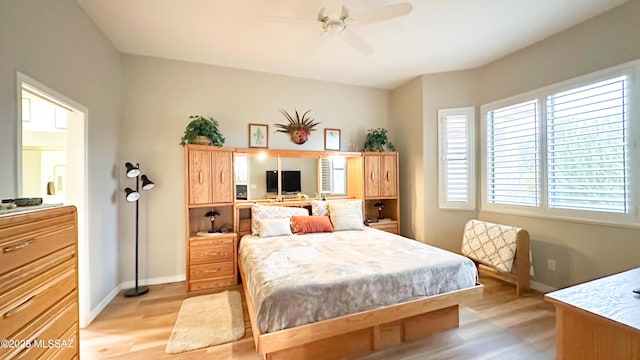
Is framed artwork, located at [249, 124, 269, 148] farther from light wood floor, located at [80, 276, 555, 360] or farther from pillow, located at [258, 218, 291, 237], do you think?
light wood floor, located at [80, 276, 555, 360]

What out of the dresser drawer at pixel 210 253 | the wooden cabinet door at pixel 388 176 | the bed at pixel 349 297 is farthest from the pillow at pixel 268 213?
the wooden cabinet door at pixel 388 176

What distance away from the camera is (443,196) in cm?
417

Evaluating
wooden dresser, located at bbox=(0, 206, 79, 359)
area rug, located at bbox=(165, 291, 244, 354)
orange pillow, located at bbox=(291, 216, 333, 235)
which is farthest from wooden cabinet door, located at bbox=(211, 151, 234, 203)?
wooden dresser, located at bbox=(0, 206, 79, 359)

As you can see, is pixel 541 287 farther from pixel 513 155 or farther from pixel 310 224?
pixel 310 224

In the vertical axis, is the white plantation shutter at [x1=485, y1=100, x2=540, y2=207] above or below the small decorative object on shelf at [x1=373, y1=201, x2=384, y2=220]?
above

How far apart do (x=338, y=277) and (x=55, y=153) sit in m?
4.61

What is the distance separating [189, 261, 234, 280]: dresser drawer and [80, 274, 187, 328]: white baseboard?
55cm

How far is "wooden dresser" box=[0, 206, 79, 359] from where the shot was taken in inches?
42.6

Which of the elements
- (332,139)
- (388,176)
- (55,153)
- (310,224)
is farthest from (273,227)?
(55,153)

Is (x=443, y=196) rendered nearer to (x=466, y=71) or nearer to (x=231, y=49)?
(x=466, y=71)

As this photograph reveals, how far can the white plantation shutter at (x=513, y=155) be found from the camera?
3328 mm

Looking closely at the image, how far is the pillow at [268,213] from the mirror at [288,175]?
354 millimetres

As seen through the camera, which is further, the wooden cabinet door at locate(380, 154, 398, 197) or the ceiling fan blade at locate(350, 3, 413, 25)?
the wooden cabinet door at locate(380, 154, 398, 197)

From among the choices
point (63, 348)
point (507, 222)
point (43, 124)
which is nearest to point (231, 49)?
point (43, 124)
